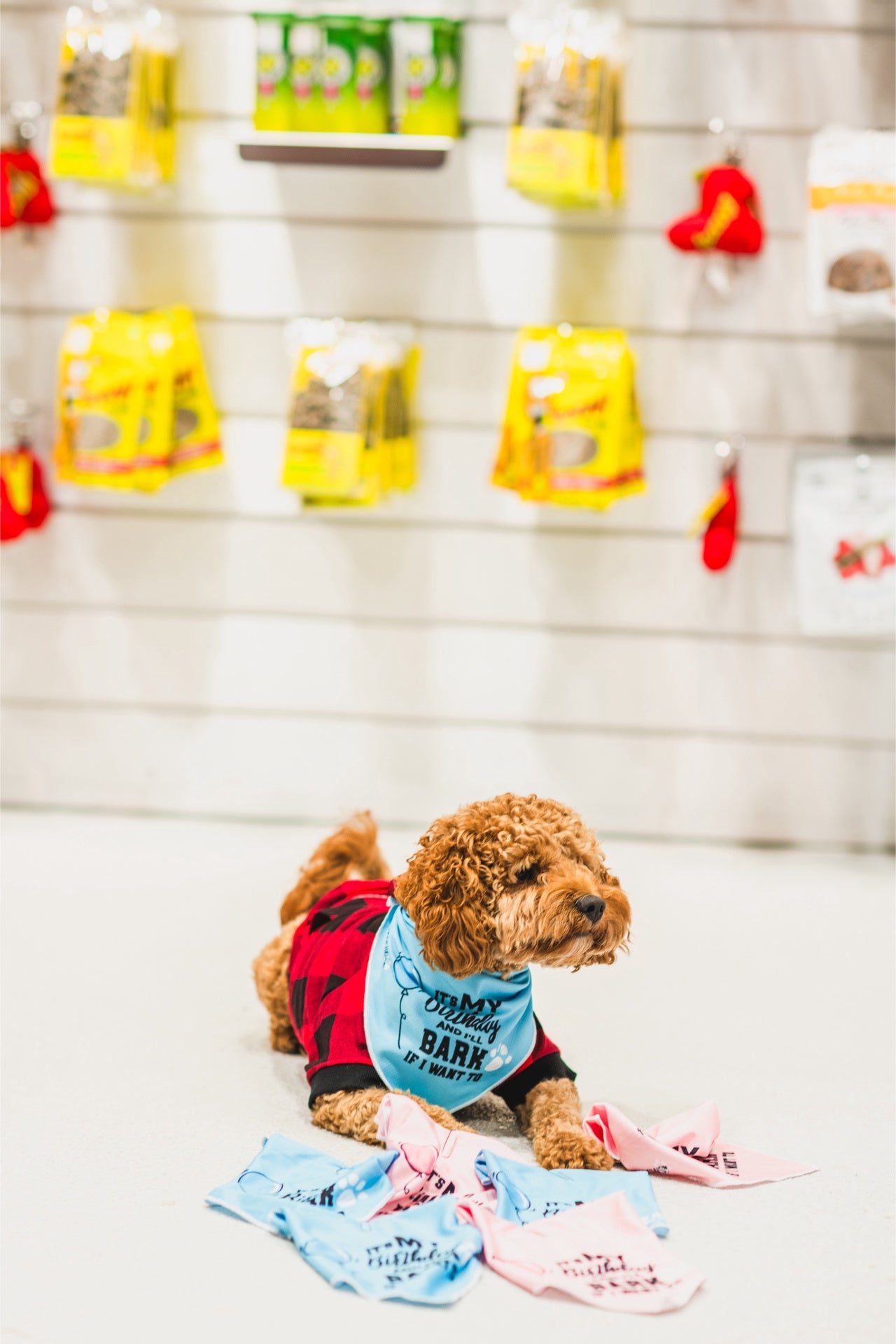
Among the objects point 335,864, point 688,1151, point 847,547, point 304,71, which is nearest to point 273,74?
point 304,71

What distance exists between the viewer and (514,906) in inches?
57.2

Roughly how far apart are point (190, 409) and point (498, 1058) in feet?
5.67

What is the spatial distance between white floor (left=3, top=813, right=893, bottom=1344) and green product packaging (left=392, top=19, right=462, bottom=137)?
147 centimetres

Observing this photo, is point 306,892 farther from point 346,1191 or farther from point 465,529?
point 465,529

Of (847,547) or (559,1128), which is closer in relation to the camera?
(559,1128)

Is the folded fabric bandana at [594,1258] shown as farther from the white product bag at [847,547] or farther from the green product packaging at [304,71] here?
the green product packaging at [304,71]

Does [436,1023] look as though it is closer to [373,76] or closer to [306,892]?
[306,892]

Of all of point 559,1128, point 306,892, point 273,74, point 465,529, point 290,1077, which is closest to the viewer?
point 559,1128

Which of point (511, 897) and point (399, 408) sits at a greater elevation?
point (399, 408)

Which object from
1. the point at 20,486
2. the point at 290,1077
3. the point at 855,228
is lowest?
the point at 290,1077

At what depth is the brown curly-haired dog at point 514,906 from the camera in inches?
56.7

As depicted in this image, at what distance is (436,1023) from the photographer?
5.13ft

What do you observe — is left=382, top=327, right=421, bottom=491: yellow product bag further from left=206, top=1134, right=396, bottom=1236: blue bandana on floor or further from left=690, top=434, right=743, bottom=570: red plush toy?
left=206, top=1134, right=396, bottom=1236: blue bandana on floor

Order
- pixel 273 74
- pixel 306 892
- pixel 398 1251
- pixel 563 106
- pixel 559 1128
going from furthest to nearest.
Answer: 1. pixel 273 74
2. pixel 563 106
3. pixel 306 892
4. pixel 559 1128
5. pixel 398 1251
